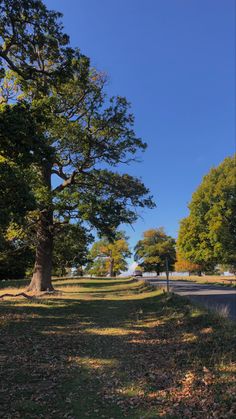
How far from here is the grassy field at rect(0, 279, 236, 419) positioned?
6183 mm

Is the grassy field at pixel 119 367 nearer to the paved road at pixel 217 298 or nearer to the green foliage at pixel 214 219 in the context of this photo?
the paved road at pixel 217 298

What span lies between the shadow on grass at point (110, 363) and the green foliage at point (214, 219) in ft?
85.5

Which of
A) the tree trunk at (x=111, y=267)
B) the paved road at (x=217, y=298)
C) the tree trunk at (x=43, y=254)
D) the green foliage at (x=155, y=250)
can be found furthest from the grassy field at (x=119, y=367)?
the green foliage at (x=155, y=250)

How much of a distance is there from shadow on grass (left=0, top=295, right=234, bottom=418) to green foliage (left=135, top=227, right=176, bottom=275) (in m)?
86.1

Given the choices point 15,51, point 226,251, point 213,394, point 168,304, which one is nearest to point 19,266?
point 226,251

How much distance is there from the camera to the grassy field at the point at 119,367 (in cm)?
618

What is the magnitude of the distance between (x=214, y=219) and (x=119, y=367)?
34.3m

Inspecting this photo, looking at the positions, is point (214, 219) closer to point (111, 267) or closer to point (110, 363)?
point (110, 363)

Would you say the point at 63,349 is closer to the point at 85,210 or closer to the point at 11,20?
the point at 11,20

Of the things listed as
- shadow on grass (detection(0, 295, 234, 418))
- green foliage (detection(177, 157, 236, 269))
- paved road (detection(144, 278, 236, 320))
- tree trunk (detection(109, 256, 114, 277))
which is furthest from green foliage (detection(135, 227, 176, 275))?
shadow on grass (detection(0, 295, 234, 418))

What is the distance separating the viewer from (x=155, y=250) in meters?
103

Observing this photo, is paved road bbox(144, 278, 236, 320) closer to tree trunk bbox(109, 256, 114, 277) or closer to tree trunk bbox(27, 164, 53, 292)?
tree trunk bbox(27, 164, 53, 292)

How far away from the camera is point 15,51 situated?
14.2 metres

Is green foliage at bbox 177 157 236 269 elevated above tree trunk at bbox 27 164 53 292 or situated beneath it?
elevated above
